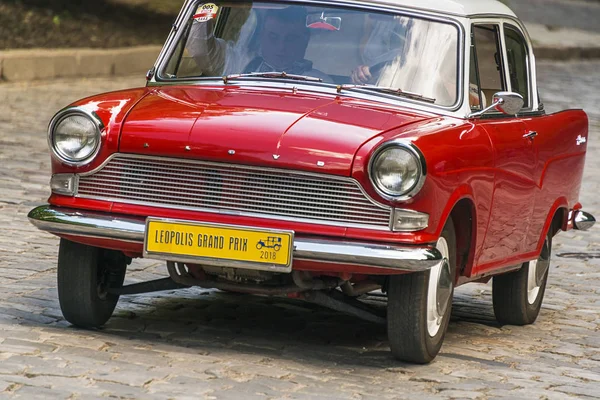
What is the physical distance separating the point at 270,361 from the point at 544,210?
230cm

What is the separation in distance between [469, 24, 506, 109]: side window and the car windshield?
24cm

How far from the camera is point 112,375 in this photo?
534 centimetres

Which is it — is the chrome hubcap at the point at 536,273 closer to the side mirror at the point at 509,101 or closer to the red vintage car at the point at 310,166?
the red vintage car at the point at 310,166

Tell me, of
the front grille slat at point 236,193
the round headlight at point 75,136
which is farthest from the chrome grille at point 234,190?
the round headlight at point 75,136

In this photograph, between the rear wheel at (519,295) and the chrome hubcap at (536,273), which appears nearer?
the rear wheel at (519,295)

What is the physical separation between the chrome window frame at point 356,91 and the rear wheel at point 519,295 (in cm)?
140

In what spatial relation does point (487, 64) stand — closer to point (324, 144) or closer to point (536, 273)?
point (536, 273)

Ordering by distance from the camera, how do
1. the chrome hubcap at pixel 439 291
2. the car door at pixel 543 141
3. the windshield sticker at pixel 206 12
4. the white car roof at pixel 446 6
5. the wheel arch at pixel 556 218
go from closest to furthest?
1. the chrome hubcap at pixel 439 291
2. the white car roof at pixel 446 6
3. the windshield sticker at pixel 206 12
4. the car door at pixel 543 141
5. the wheel arch at pixel 556 218

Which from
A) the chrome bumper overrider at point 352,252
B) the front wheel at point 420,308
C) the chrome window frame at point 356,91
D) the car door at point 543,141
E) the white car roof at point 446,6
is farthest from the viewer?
the car door at point 543,141

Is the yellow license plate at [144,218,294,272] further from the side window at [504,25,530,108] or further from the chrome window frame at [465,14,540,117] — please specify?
the side window at [504,25,530,108]

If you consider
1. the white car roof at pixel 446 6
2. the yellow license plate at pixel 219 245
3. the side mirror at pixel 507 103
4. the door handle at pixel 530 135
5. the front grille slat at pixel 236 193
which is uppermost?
the white car roof at pixel 446 6

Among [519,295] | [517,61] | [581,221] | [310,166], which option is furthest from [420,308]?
[581,221]

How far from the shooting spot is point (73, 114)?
237 inches

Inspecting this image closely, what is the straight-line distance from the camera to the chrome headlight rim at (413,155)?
5633mm
